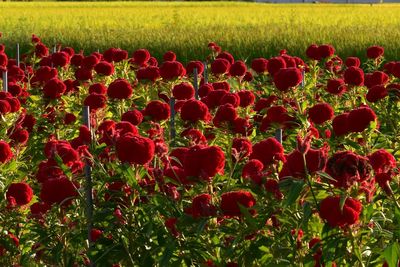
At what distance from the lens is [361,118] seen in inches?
133

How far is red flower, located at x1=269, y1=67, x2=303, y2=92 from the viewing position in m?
4.54

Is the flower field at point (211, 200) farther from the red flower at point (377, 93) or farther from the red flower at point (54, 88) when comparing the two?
the red flower at point (54, 88)

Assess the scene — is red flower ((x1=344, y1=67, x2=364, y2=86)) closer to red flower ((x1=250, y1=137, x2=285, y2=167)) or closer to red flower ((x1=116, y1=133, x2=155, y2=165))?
red flower ((x1=250, y1=137, x2=285, y2=167))

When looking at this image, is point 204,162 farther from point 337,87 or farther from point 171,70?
point 171,70

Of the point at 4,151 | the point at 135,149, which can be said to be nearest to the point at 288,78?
the point at 4,151

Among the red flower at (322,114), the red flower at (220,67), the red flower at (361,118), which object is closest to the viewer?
the red flower at (361,118)

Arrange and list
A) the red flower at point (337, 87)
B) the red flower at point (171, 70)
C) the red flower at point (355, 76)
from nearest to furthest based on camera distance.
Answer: the red flower at point (355, 76) < the red flower at point (337, 87) < the red flower at point (171, 70)

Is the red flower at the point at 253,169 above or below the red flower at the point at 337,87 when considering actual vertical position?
above

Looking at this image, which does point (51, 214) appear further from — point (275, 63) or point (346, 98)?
point (346, 98)

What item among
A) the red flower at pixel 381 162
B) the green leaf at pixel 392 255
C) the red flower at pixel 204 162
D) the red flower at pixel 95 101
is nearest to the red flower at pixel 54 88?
the red flower at pixel 95 101

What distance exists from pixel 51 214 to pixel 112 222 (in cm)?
44

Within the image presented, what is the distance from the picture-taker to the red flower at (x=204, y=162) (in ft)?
8.86

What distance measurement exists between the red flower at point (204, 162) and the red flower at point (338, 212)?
1.15 ft

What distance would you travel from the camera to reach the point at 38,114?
5.88 m
